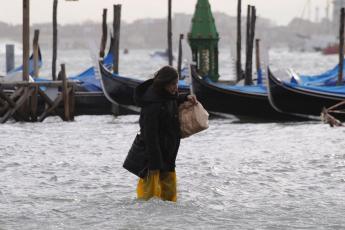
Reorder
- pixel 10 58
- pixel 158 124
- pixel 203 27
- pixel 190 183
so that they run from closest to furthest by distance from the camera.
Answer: pixel 158 124
pixel 190 183
pixel 203 27
pixel 10 58

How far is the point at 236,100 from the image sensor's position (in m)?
20.1

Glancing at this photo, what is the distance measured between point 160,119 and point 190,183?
249 cm

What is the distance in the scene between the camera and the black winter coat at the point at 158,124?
7.46 m

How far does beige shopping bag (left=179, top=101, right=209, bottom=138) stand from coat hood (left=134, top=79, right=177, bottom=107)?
0.14 m

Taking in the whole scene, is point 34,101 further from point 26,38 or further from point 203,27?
point 203,27

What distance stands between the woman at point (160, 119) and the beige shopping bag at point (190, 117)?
0.14 feet

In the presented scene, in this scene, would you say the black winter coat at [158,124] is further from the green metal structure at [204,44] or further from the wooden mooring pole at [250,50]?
the green metal structure at [204,44]

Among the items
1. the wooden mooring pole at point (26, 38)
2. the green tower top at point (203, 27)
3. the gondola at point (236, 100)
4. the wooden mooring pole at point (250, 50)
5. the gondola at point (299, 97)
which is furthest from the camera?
the green tower top at point (203, 27)

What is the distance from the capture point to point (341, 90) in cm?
1927

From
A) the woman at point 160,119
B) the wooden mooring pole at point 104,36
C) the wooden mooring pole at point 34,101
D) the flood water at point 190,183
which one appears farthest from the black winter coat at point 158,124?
the wooden mooring pole at point 104,36

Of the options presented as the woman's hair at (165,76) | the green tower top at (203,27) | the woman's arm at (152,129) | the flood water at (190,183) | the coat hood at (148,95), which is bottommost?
the flood water at (190,183)

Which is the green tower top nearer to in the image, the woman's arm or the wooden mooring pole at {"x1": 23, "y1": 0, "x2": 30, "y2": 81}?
the wooden mooring pole at {"x1": 23, "y1": 0, "x2": 30, "y2": 81}

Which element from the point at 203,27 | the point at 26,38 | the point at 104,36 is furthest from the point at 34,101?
the point at 203,27

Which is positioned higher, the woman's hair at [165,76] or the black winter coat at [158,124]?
the woman's hair at [165,76]
